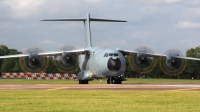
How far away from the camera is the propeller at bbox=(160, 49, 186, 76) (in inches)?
2040

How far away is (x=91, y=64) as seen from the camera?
165 ft

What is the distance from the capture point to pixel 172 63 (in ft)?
171

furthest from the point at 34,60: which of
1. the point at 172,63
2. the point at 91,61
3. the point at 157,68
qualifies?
the point at 157,68

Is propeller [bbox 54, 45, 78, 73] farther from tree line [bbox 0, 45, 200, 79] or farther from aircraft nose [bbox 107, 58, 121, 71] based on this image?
tree line [bbox 0, 45, 200, 79]

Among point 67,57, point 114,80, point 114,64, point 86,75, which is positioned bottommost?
point 114,80

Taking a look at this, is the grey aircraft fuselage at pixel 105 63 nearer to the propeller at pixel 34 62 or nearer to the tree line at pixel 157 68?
the propeller at pixel 34 62

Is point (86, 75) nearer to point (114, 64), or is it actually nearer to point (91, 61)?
point (91, 61)

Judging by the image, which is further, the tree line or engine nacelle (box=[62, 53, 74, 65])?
the tree line

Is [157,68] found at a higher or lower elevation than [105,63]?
lower

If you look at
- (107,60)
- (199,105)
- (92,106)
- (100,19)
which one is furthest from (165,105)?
(100,19)

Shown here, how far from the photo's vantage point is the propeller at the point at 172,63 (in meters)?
51.8

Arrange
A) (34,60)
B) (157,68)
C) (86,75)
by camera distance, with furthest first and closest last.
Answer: (157,68) < (34,60) < (86,75)

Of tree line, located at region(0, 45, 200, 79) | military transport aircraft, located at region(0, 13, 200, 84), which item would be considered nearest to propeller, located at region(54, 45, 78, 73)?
military transport aircraft, located at region(0, 13, 200, 84)

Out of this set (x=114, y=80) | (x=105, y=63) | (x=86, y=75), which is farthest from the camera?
(x=86, y=75)
